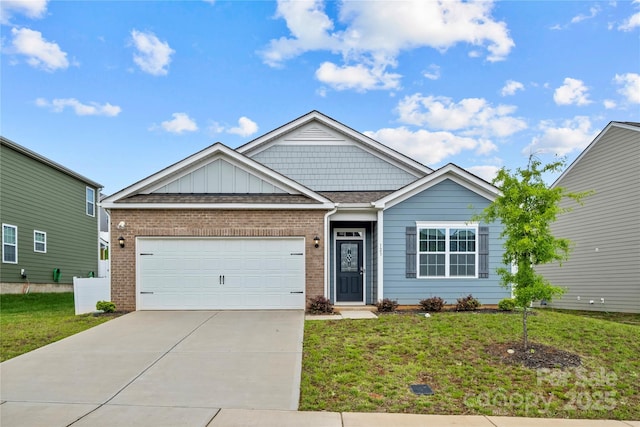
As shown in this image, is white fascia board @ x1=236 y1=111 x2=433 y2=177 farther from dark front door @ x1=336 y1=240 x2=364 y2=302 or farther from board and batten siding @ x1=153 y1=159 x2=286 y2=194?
dark front door @ x1=336 y1=240 x2=364 y2=302

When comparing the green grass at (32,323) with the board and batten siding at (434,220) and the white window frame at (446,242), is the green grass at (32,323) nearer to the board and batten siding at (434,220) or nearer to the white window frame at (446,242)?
the board and batten siding at (434,220)

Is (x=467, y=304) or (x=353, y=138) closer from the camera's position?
(x=467, y=304)

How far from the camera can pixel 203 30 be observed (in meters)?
14.3

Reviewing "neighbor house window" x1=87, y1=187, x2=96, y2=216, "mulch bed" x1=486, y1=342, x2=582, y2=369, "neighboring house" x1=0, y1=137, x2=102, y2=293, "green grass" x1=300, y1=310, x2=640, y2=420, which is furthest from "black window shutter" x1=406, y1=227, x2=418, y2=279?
"neighbor house window" x1=87, y1=187, x2=96, y2=216

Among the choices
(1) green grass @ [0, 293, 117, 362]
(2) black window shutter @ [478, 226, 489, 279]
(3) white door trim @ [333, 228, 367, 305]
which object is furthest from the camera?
(3) white door trim @ [333, 228, 367, 305]

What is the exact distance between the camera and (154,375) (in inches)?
271

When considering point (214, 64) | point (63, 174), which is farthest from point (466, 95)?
point (63, 174)

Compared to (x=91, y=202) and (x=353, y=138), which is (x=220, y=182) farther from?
(x=91, y=202)

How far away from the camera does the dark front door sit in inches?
550

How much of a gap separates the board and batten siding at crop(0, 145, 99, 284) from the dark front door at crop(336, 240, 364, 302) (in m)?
12.5

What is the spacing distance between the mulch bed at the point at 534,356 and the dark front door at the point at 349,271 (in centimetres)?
608

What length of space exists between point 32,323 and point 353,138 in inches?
432

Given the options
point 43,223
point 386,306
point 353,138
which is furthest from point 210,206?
point 43,223

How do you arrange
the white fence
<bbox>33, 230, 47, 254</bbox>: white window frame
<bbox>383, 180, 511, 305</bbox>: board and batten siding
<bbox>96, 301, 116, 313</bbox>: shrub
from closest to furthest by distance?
<bbox>96, 301, 116, 313</bbox>: shrub < the white fence < <bbox>383, 180, 511, 305</bbox>: board and batten siding < <bbox>33, 230, 47, 254</bbox>: white window frame
